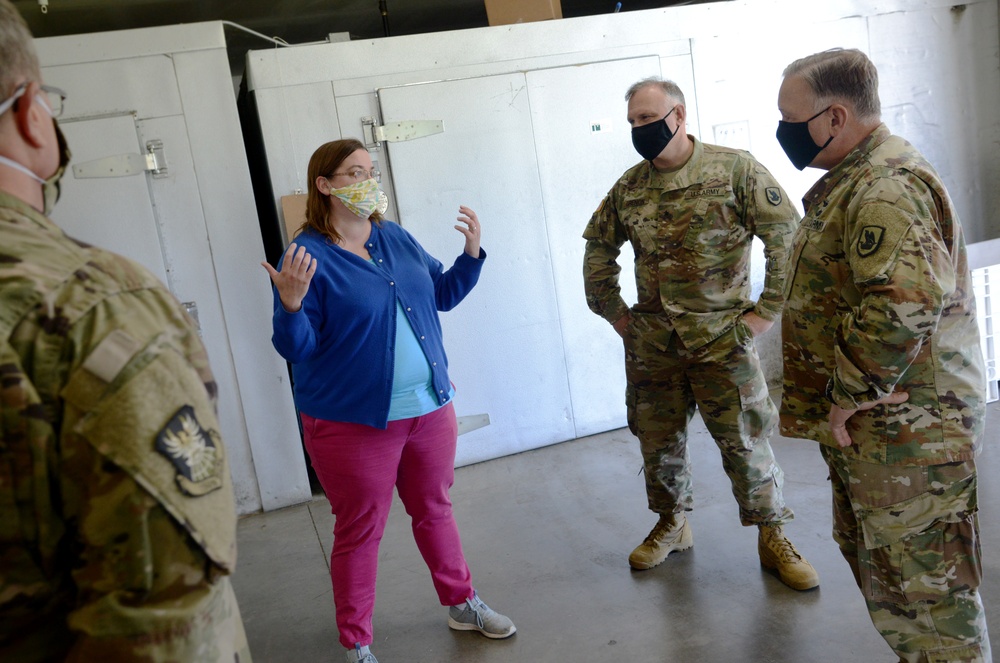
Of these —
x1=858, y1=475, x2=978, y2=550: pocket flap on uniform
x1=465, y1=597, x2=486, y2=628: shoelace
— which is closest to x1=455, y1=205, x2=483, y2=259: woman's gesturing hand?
x1=465, y1=597, x2=486, y2=628: shoelace

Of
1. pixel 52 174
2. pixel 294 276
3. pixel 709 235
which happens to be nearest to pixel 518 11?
pixel 709 235

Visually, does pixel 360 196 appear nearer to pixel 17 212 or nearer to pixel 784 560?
pixel 17 212

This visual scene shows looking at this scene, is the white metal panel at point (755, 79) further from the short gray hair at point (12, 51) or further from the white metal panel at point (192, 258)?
the short gray hair at point (12, 51)

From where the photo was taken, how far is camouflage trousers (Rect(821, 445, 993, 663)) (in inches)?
66.7

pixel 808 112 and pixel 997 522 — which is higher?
pixel 808 112

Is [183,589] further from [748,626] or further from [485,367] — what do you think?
[485,367]

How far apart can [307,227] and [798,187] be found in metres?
3.45

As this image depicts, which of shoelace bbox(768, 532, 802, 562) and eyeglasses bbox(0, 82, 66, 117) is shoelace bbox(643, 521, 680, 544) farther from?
eyeglasses bbox(0, 82, 66, 117)

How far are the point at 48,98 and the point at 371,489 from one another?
149 cm

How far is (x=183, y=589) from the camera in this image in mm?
885

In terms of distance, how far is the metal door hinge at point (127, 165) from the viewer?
140 inches

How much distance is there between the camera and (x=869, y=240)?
1.64 metres

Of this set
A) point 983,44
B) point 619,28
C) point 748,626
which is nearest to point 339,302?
point 748,626

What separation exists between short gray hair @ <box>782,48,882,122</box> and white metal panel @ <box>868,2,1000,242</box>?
3440 mm
